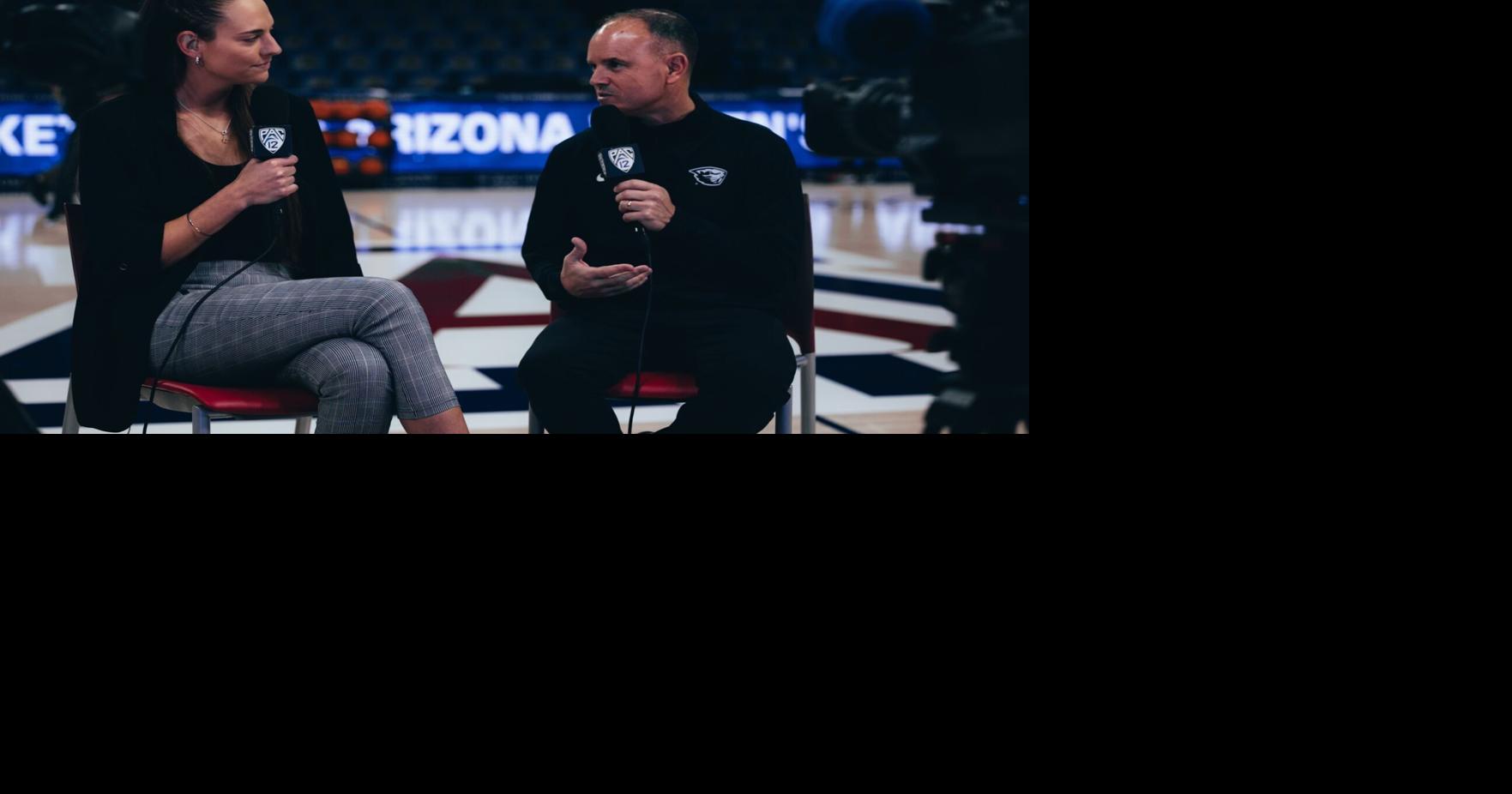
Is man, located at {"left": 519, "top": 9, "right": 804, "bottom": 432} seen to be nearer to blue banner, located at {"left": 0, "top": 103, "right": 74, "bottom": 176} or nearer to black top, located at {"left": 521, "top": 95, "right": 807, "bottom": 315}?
black top, located at {"left": 521, "top": 95, "right": 807, "bottom": 315}

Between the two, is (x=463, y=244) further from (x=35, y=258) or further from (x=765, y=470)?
(x=765, y=470)

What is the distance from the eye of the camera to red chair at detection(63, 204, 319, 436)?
80.0 inches

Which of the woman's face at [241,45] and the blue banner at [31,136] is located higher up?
the woman's face at [241,45]

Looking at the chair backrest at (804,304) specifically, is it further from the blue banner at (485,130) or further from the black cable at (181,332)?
the blue banner at (485,130)

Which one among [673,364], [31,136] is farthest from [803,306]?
[31,136]

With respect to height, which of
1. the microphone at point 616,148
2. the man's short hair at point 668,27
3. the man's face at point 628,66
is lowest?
the microphone at point 616,148

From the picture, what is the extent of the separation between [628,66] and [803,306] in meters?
0.53

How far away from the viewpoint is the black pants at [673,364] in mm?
2232

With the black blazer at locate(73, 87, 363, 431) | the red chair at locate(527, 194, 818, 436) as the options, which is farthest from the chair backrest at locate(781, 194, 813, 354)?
the black blazer at locate(73, 87, 363, 431)

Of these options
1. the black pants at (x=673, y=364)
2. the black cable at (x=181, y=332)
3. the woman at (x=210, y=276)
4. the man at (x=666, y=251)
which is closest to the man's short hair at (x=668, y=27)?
the man at (x=666, y=251)

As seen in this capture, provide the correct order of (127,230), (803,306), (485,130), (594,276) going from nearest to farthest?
(127,230), (594,276), (803,306), (485,130)

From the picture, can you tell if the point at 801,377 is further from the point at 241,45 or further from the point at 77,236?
the point at 77,236

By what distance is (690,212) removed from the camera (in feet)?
7.46

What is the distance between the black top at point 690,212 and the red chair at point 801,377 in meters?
0.07
